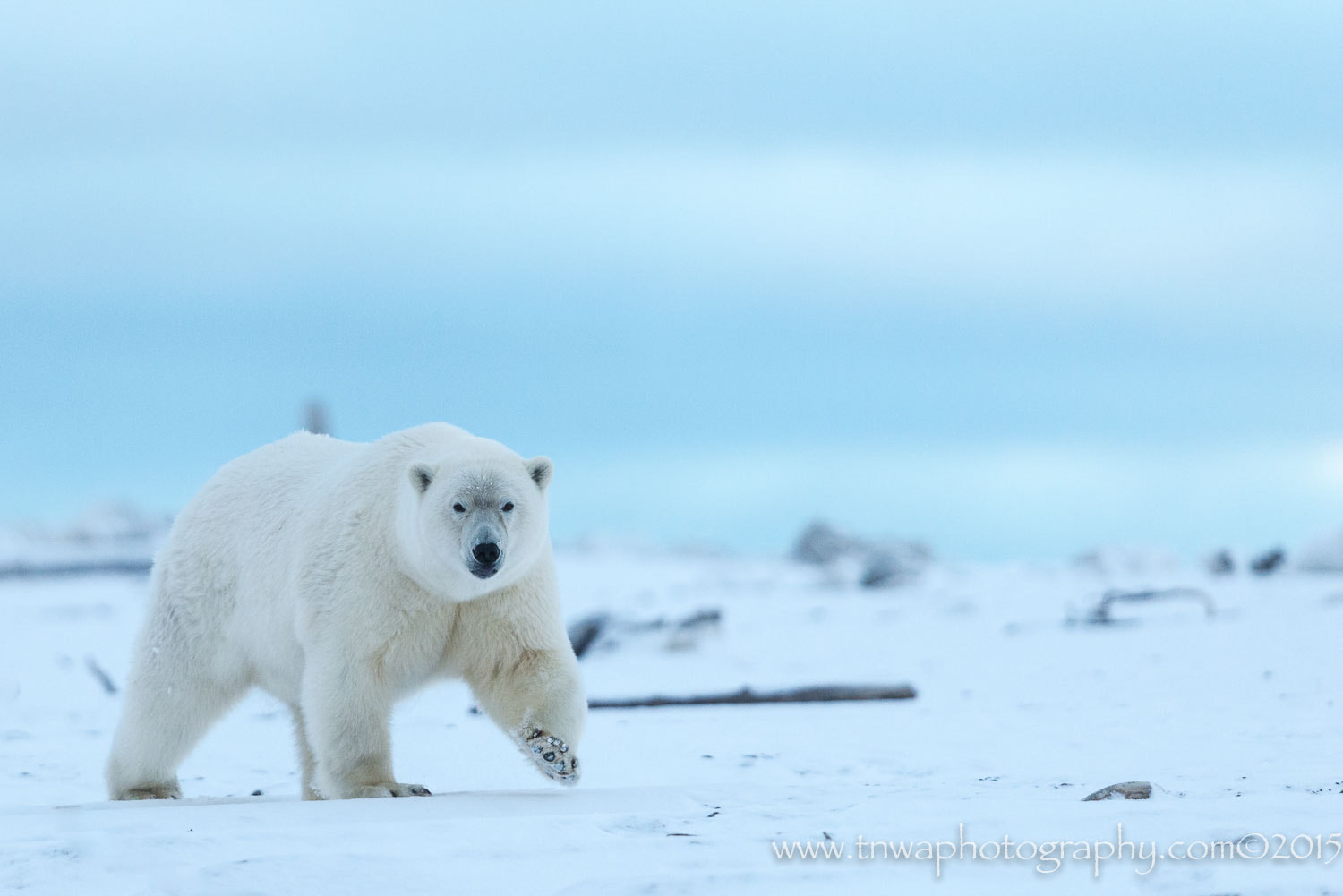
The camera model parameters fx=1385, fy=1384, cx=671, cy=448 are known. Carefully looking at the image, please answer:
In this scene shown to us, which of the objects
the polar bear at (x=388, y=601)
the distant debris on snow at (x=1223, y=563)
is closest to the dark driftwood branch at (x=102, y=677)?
the polar bear at (x=388, y=601)

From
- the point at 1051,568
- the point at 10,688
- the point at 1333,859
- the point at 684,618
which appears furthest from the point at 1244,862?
the point at 1051,568

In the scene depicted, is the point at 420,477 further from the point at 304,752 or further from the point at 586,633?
the point at 586,633

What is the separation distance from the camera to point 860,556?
18.8m

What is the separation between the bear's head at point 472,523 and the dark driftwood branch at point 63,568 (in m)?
12.4

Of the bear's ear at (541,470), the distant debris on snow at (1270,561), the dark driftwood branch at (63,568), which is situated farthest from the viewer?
the dark driftwood branch at (63,568)

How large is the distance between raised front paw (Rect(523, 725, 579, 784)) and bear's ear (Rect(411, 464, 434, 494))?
3.24 ft

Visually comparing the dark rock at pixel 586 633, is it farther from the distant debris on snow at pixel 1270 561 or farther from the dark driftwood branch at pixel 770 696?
the distant debris on snow at pixel 1270 561

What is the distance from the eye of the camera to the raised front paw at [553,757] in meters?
4.77

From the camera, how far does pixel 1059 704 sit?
7.51m

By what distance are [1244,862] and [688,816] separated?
4.85 ft

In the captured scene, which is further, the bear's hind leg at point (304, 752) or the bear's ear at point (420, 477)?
the bear's hind leg at point (304, 752)

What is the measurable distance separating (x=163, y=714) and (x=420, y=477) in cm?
188

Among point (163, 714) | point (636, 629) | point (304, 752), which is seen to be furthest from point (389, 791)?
point (636, 629)

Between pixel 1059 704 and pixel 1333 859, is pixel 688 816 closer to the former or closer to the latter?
pixel 1333 859
